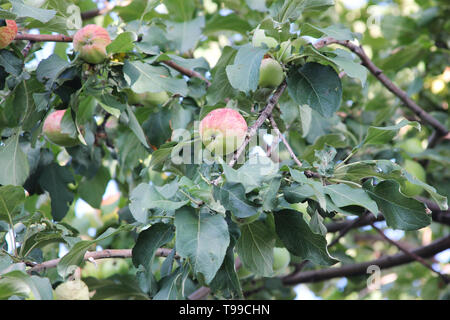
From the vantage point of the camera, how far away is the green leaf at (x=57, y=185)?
6.03ft

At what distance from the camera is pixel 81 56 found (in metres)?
1.52

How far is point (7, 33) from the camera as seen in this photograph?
1486mm

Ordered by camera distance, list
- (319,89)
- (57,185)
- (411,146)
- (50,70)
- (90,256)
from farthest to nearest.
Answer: (411,146) < (57,185) < (50,70) < (319,89) < (90,256)

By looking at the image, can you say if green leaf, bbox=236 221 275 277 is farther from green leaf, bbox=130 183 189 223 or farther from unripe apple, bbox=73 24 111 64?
unripe apple, bbox=73 24 111 64

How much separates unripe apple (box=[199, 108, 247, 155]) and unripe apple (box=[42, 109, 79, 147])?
534 millimetres

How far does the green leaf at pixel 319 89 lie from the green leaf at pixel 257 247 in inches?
14.0

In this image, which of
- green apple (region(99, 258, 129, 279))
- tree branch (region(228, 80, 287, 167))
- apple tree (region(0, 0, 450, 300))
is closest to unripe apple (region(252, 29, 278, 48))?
apple tree (region(0, 0, 450, 300))

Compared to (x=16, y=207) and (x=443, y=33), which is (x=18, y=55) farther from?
(x=443, y=33)

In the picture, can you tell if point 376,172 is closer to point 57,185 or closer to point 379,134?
point 379,134

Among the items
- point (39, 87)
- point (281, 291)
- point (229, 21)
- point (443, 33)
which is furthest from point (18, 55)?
point (443, 33)

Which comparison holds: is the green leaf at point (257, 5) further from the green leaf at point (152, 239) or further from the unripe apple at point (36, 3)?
the green leaf at point (152, 239)

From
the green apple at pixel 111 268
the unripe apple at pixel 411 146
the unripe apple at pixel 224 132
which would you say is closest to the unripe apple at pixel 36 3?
the unripe apple at pixel 224 132

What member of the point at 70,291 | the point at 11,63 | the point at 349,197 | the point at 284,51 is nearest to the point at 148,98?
the point at 11,63

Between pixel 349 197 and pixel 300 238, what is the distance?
0.53ft
